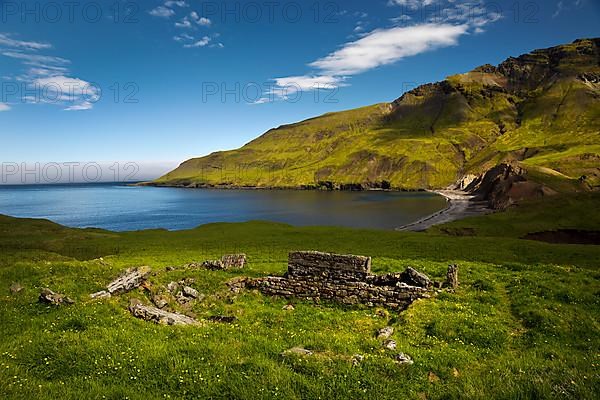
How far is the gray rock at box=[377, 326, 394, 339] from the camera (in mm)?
16041

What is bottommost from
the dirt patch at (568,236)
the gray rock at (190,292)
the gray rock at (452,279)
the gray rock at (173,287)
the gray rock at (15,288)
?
the dirt patch at (568,236)

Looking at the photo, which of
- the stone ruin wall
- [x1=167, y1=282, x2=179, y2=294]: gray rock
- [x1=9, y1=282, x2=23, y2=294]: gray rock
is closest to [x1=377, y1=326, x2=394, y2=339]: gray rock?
the stone ruin wall

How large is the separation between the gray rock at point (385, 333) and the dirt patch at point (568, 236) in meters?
67.6

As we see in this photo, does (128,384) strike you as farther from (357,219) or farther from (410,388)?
(357,219)

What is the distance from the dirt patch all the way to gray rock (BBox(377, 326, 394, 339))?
6762cm

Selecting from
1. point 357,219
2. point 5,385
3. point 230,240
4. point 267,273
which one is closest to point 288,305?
point 267,273

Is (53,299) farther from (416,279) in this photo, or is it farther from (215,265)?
(416,279)

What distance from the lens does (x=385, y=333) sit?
1661cm

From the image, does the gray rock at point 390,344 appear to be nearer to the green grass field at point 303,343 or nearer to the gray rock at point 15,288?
the green grass field at point 303,343

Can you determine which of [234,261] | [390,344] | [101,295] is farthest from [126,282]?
[390,344]

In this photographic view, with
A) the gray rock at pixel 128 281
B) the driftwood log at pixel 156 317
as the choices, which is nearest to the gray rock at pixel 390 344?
the driftwood log at pixel 156 317

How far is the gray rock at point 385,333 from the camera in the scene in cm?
1604

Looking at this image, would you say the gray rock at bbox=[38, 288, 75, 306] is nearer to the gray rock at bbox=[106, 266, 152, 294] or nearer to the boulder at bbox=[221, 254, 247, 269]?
the gray rock at bbox=[106, 266, 152, 294]

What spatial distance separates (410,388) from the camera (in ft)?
34.8
